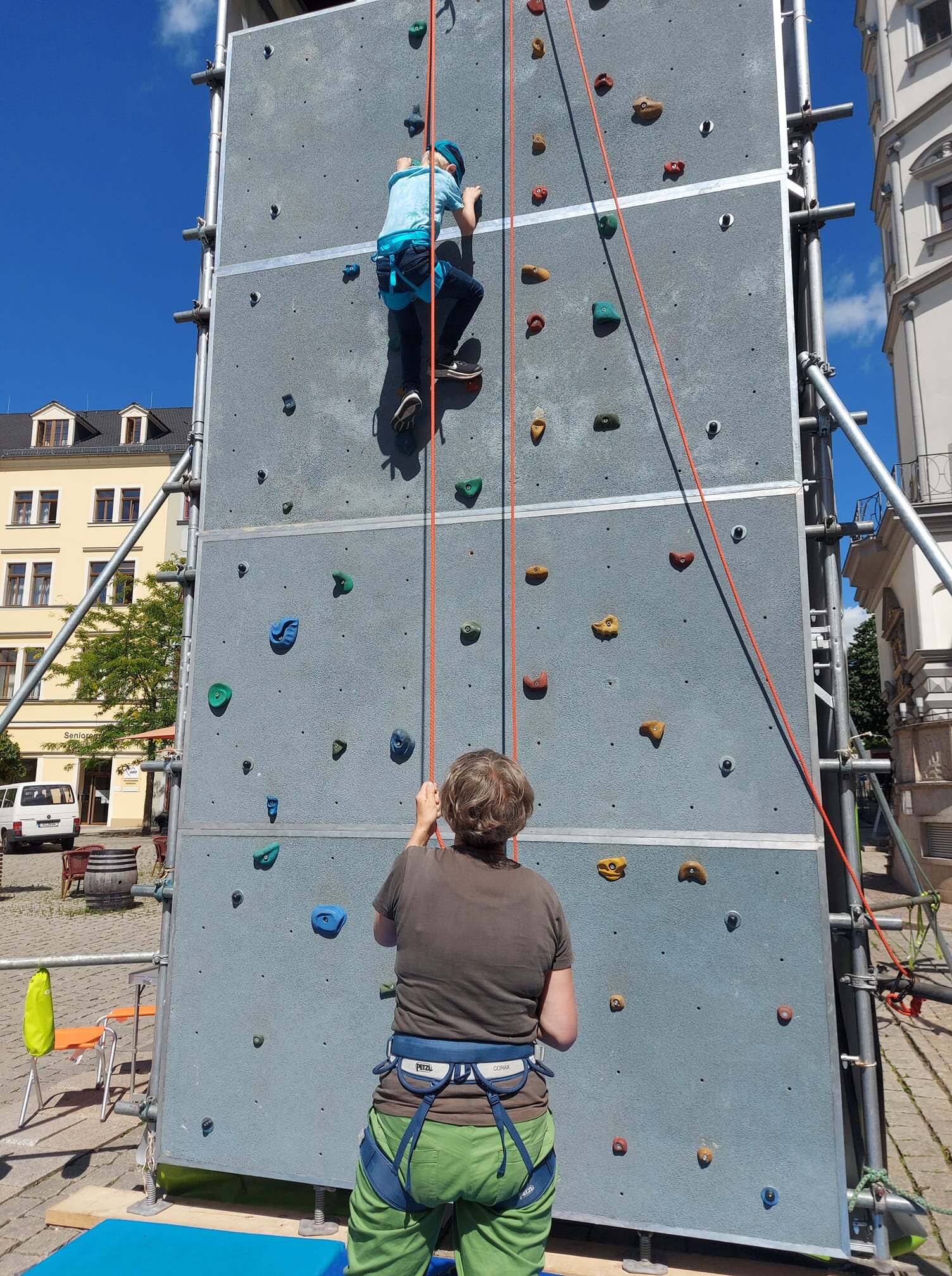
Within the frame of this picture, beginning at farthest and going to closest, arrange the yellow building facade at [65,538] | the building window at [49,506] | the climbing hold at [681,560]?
the building window at [49,506] < the yellow building facade at [65,538] < the climbing hold at [681,560]

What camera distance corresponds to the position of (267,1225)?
12.6 ft

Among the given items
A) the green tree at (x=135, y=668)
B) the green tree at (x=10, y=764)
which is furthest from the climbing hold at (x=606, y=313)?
the green tree at (x=10, y=764)

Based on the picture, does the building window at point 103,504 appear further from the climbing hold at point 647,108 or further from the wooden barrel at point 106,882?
the climbing hold at point 647,108

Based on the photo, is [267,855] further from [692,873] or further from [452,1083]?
[452,1083]

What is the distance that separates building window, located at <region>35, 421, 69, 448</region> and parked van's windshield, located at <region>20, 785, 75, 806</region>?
20.3m

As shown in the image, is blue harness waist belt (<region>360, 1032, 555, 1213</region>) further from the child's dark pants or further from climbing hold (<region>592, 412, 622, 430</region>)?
the child's dark pants

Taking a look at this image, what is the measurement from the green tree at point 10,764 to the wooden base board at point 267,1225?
31.1 m

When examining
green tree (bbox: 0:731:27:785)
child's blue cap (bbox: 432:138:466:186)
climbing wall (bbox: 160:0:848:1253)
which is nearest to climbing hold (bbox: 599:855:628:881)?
climbing wall (bbox: 160:0:848:1253)

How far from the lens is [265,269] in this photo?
15.4 ft

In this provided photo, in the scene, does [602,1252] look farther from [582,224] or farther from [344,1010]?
[582,224]

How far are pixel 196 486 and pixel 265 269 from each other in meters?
1.15

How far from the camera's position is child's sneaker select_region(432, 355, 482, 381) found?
413 centimetres

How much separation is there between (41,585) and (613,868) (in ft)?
124

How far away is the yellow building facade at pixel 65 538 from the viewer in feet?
114
